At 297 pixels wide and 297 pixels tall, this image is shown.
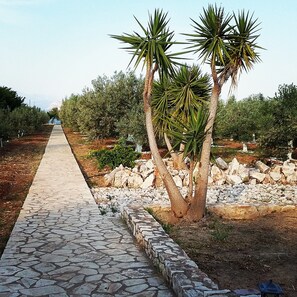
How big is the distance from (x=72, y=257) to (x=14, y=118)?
3155 cm

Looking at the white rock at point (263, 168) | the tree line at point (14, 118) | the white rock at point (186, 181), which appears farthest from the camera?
the tree line at point (14, 118)

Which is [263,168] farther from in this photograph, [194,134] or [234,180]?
[194,134]

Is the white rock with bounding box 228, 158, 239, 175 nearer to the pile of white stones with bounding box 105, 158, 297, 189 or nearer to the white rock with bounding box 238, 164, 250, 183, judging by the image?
the pile of white stones with bounding box 105, 158, 297, 189

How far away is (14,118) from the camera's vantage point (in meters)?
34.8

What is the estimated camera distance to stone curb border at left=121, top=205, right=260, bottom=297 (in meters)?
4.00

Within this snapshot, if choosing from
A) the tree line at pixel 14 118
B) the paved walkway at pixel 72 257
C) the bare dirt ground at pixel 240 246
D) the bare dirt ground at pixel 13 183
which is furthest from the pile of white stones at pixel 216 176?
the tree line at pixel 14 118

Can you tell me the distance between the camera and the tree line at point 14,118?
88.6ft

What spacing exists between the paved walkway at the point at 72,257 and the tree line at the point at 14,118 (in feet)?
59.9

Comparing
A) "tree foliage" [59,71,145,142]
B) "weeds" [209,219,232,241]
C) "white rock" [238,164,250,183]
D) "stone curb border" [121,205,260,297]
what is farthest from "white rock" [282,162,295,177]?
"tree foliage" [59,71,145,142]

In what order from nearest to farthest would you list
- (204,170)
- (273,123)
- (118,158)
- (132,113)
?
1. (204,170)
2. (118,158)
3. (273,123)
4. (132,113)

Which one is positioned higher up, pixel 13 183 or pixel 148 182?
pixel 148 182

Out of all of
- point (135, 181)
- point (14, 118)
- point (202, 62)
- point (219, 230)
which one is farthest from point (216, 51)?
point (14, 118)

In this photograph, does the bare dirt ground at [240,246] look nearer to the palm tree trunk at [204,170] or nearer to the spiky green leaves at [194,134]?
the palm tree trunk at [204,170]

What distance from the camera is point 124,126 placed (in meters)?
20.3
